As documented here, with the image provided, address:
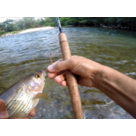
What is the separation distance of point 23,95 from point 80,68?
124 centimetres

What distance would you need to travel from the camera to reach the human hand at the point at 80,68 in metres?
1.75

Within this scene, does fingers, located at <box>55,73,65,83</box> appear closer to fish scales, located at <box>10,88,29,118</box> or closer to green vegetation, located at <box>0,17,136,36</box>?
fish scales, located at <box>10,88,29,118</box>

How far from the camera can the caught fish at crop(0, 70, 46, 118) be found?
80.7 inches

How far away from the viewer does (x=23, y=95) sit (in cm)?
218

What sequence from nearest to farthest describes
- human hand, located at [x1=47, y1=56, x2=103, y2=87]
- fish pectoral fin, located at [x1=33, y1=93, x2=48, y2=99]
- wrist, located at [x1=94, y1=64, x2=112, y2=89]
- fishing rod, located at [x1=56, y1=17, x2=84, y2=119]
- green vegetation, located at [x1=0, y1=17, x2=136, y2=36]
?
fishing rod, located at [x1=56, y1=17, x2=84, y2=119] < human hand, located at [x1=47, y1=56, x2=103, y2=87] < wrist, located at [x1=94, y1=64, x2=112, y2=89] < fish pectoral fin, located at [x1=33, y1=93, x2=48, y2=99] < green vegetation, located at [x1=0, y1=17, x2=136, y2=36]

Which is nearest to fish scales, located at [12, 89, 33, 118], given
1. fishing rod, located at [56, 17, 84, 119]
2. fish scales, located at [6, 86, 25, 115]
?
fish scales, located at [6, 86, 25, 115]

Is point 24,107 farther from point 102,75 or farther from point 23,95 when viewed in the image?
point 102,75

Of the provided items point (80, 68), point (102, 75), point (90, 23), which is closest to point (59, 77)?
point (80, 68)

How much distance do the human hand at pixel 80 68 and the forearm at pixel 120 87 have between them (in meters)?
0.11

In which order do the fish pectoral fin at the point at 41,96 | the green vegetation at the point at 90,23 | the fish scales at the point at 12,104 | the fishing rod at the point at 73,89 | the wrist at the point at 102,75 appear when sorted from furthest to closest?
the green vegetation at the point at 90,23 → the fish pectoral fin at the point at 41,96 → the fish scales at the point at 12,104 → the wrist at the point at 102,75 → the fishing rod at the point at 73,89

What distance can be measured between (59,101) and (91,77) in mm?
1697

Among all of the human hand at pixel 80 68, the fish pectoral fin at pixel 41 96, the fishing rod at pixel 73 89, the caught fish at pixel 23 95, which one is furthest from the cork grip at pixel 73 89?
the caught fish at pixel 23 95

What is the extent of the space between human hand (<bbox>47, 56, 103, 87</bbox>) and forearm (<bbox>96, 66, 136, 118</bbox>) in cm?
11

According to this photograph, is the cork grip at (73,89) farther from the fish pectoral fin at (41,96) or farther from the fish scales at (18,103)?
the fish scales at (18,103)
